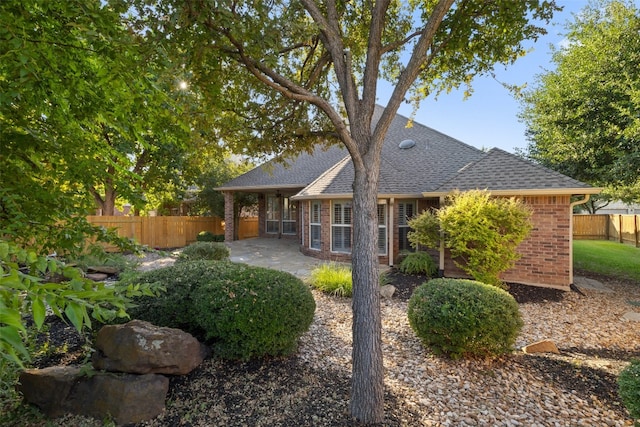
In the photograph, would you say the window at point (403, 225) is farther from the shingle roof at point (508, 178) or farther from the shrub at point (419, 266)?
the shingle roof at point (508, 178)

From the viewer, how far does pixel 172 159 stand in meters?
16.4

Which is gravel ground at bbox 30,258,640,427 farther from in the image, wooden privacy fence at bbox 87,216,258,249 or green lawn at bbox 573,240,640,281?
wooden privacy fence at bbox 87,216,258,249

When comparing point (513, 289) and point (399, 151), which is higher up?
point (399, 151)

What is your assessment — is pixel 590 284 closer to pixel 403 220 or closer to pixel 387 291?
pixel 403 220

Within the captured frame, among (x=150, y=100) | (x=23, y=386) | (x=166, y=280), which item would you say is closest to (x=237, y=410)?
(x=166, y=280)

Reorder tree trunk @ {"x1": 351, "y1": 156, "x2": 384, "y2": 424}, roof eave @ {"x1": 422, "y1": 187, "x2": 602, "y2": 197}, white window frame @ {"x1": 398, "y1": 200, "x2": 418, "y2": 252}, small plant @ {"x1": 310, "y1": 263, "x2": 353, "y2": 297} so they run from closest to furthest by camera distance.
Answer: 1. tree trunk @ {"x1": 351, "y1": 156, "x2": 384, "y2": 424}
2. small plant @ {"x1": 310, "y1": 263, "x2": 353, "y2": 297}
3. roof eave @ {"x1": 422, "y1": 187, "x2": 602, "y2": 197}
4. white window frame @ {"x1": 398, "y1": 200, "x2": 418, "y2": 252}

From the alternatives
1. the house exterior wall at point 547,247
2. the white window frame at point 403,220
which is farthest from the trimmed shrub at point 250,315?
the white window frame at point 403,220

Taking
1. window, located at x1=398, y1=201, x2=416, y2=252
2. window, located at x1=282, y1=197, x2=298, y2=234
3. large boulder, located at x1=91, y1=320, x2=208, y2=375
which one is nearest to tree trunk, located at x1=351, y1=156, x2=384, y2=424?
large boulder, located at x1=91, y1=320, x2=208, y2=375

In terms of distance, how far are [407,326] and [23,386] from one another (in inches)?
201

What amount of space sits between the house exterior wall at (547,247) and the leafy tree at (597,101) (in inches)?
88.2

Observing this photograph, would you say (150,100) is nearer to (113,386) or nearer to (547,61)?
(113,386)

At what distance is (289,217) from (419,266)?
9575mm

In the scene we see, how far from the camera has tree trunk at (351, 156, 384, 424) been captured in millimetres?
3066

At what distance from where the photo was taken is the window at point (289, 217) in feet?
57.3
